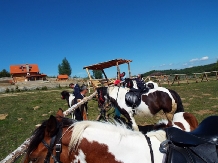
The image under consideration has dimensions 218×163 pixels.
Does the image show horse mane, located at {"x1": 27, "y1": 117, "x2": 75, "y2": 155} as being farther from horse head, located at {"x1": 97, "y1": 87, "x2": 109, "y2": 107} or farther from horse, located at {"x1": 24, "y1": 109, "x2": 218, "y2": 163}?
horse head, located at {"x1": 97, "y1": 87, "x2": 109, "y2": 107}

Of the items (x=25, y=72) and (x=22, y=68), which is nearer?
(x=25, y=72)

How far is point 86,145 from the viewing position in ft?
5.66

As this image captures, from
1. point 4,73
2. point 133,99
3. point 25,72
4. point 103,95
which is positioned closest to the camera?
point 133,99

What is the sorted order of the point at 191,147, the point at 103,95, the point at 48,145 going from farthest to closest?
the point at 103,95, the point at 48,145, the point at 191,147

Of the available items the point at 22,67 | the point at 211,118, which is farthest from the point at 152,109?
the point at 22,67

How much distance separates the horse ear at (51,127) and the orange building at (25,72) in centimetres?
6500

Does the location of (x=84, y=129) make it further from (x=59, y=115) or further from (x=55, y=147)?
(x=59, y=115)

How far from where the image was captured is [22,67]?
66.2 m

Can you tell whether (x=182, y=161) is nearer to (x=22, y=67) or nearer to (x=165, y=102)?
(x=165, y=102)

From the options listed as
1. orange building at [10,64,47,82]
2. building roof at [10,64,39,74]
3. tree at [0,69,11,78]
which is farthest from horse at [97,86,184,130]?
tree at [0,69,11,78]

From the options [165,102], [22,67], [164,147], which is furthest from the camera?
[22,67]

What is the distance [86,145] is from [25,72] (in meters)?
70.3

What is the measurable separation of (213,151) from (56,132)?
53.8 inches

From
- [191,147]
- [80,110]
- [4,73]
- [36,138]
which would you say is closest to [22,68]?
[4,73]
